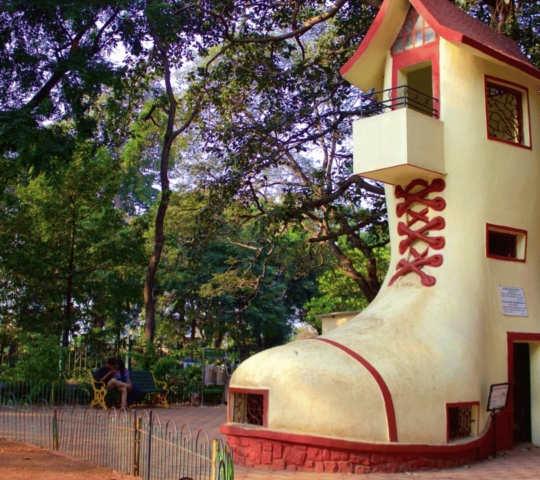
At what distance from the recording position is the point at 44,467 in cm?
844

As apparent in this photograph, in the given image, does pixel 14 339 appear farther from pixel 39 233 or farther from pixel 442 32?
pixel 442 32

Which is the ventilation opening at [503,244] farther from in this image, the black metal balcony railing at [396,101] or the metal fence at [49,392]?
the metal fence at [49,392]

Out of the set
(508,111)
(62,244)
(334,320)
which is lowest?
(334,320)

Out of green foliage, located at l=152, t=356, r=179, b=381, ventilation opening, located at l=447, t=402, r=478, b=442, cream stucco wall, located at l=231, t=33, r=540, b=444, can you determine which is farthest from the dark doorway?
green foliage, located at l=152, t=356, r=179, b=381

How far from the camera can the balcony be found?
33.0 feet

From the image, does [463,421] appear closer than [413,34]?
Yes

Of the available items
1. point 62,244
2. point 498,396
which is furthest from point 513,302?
point 62,244

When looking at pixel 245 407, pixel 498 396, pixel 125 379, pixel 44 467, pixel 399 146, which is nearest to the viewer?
pixel 44 467

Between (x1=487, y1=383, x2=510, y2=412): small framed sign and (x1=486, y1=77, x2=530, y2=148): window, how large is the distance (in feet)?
13.4

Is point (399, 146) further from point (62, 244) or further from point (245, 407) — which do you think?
point (62, 244)

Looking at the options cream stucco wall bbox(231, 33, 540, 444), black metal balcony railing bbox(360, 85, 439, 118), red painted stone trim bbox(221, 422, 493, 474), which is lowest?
red painted stone trim bbox(221, 422, 493, 474)

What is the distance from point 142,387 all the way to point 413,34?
33.5 ft

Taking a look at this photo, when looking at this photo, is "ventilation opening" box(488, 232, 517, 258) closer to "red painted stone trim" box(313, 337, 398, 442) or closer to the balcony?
the balcony

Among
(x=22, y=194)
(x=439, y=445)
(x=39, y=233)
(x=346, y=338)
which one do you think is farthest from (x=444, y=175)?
(x=22, y=194)
